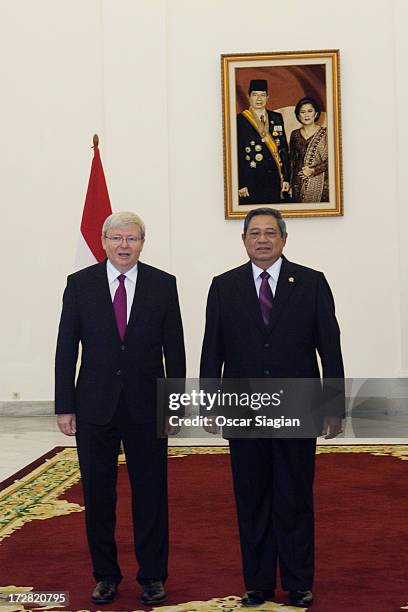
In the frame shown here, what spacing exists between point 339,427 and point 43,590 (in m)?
1.90

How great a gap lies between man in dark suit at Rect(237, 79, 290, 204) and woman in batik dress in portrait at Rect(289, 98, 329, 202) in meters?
0.11

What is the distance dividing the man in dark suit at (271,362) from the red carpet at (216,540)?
240mm

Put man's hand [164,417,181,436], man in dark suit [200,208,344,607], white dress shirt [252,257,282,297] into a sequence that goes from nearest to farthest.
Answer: man's hand [164,417,181,436]
man in dark suit [200,208,344,607]
white dress shirt [252,257,282,297]

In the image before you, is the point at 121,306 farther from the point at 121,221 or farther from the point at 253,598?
the point at 253,598

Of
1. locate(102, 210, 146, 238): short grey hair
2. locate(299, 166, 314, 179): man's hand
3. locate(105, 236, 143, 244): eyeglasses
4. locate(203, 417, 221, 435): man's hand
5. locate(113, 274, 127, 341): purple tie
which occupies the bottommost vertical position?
locate(203, 417, 221, 435): man's hand

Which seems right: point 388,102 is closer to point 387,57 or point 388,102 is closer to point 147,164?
point 387,57

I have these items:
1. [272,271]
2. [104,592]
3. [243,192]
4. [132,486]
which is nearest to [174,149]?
[243,192]

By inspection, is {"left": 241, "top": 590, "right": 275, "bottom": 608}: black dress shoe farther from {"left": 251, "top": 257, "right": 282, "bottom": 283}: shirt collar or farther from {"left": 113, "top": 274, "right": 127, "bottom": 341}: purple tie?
{"left": 251, "top": 257, "right": 282, "bottom": 283}: shirt collar

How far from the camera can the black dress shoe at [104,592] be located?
5199 mm

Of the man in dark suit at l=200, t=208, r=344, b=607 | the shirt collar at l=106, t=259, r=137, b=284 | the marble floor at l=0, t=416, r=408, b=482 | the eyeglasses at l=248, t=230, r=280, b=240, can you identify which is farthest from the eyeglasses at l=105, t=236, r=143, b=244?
the marble floor at l=0, t=416, r=408, b=482

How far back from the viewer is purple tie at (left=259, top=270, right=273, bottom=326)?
16.6ft

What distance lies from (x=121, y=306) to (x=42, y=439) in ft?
20.3

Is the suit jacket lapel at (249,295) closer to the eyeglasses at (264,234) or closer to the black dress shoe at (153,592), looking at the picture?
the eyeglasses at (264,234)

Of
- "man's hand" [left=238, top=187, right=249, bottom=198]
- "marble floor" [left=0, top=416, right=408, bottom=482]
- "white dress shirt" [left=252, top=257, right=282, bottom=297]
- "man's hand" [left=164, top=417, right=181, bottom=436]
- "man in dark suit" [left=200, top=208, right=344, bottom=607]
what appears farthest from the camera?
"man's hand" [left=238, top=187, right=249, bottom=198]
